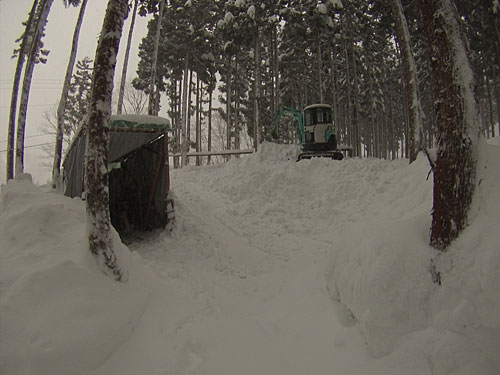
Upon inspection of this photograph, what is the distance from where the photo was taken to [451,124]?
9.74ft

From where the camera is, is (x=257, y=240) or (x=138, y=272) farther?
(x=257, y=240)

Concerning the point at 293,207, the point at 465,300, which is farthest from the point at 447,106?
the point at 293,207

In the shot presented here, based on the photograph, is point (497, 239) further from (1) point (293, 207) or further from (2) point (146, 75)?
(2) point (146, 75)

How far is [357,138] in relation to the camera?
18.4m

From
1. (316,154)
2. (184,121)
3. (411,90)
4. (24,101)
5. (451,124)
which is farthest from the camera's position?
(184,121)

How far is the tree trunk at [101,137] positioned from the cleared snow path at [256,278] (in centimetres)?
119

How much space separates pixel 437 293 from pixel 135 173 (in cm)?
740

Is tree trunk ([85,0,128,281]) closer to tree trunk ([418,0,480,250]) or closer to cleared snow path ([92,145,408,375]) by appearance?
cleared snow path ([92,145,408,375])

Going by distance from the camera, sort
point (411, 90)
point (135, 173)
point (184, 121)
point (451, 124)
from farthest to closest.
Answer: point (184, 121)
point (411, 90)
point (135, 173)
point (451, 124)

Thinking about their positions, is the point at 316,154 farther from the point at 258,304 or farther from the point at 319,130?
the point at 258,304

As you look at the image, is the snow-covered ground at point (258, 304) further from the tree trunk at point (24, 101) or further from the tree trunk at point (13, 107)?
the tree trunk at point (13, 107)

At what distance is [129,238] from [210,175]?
614 cm

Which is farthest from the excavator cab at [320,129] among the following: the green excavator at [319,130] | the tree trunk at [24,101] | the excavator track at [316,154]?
the tree trunk at [24,101]

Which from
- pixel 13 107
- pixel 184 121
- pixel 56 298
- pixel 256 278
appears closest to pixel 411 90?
pixel 256 278
